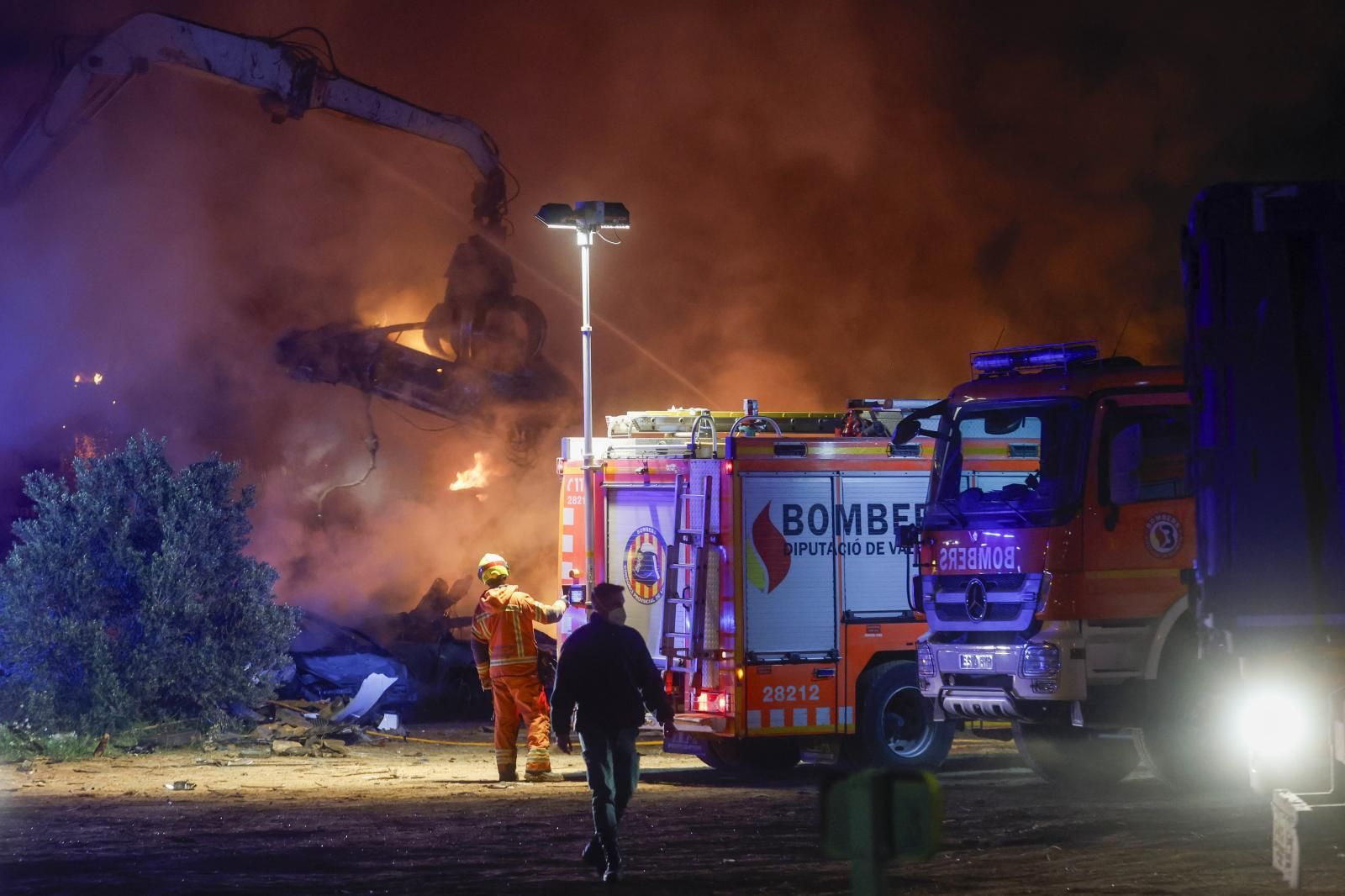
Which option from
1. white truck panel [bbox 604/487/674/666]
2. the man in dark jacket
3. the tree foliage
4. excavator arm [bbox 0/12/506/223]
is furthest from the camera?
excavator arm [bbox 0/12/506/223]

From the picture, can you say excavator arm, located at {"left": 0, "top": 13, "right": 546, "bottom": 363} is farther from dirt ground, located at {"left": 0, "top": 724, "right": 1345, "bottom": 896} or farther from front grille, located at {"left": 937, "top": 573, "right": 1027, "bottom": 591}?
front grille, located at {"left": 937, "top": 573, "right": 1027, "bottom": 591}

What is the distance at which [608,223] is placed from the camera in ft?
49.8

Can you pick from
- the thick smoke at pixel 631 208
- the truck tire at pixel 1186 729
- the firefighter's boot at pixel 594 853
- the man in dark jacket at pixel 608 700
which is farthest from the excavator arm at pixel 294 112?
the firefighter's boot at pixel 594 853

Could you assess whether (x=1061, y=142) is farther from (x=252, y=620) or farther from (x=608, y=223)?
(x=252, y=620)

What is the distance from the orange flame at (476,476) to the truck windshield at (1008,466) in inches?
621

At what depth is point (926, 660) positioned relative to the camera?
12242 mm

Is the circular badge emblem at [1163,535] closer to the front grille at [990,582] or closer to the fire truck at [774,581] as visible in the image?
the front grille at [990,582]

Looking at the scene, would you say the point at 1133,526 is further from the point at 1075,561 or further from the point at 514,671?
Result: the point at 514,671

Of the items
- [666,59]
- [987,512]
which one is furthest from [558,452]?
[987,512]

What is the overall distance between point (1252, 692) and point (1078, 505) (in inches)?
144

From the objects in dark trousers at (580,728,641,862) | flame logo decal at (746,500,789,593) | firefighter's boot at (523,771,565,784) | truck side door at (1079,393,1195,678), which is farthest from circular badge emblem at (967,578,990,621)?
firefighter's boot at (523,771,565,784)

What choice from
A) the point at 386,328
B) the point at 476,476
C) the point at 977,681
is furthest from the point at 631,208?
the point at 977,681

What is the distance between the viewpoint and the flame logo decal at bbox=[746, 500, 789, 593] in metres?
12.9

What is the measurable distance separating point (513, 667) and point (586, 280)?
388 centimetres
